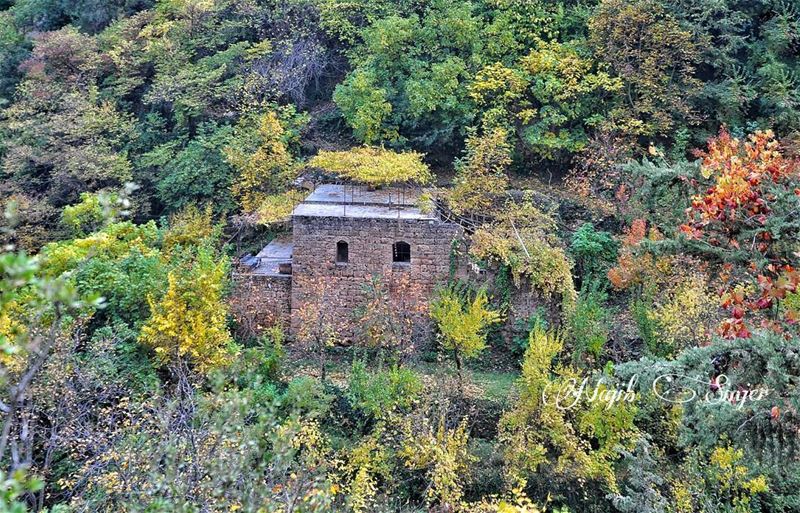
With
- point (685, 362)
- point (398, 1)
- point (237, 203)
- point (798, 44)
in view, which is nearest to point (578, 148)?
point (798, 44)

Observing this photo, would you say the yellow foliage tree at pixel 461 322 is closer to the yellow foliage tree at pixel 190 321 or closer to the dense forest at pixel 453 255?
the dense forest at pixel 453 255

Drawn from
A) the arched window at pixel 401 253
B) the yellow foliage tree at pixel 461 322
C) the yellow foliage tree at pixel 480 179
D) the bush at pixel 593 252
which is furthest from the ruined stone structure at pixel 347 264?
the bush at pixel 593 252

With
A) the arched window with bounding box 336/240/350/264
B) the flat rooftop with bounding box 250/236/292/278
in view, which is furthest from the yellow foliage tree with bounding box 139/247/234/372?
the arched window with bounding box 336/240/350/264

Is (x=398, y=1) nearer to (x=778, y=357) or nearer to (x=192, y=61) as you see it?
(x=192, y=61)

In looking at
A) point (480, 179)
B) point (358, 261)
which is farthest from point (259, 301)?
point (480, 179)

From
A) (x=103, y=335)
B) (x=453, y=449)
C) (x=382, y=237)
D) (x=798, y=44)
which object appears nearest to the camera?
(x=453, y=449)

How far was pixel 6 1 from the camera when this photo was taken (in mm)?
30500

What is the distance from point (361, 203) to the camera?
1711 centimetres

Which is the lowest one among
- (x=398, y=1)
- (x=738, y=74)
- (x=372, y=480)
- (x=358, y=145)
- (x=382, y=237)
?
(x=372, y=480)

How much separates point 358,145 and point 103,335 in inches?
443

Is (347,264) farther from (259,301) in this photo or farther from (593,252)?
(593,252)

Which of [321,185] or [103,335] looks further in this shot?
[321,185]

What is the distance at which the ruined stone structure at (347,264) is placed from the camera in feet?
52.2

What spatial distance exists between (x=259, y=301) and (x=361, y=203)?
3968 mm
